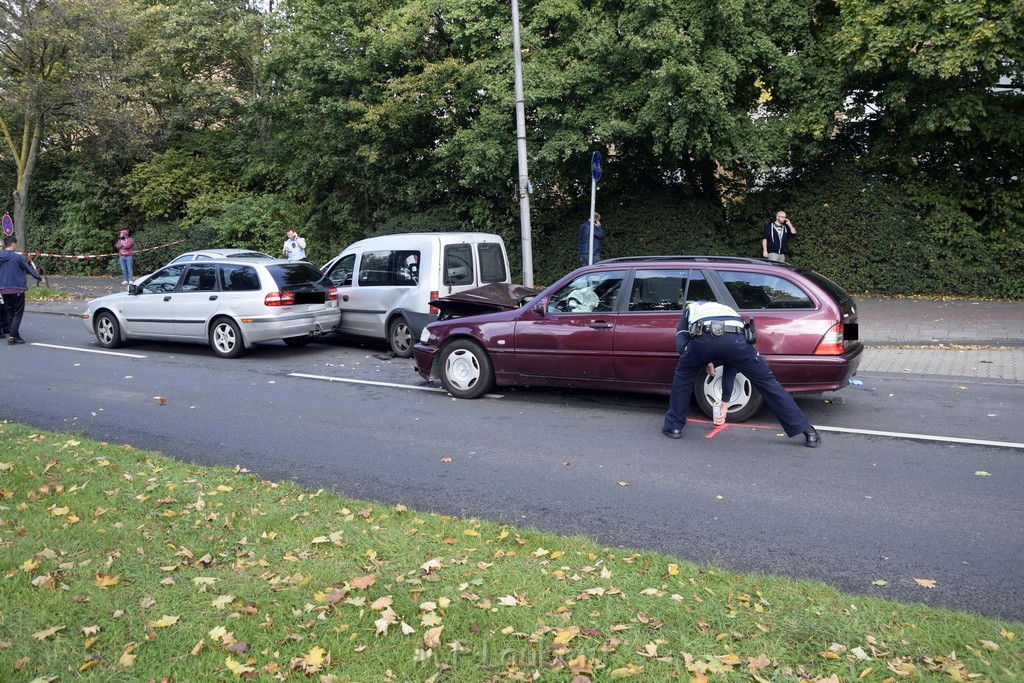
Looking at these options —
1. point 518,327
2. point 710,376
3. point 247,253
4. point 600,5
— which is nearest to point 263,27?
point 247,253

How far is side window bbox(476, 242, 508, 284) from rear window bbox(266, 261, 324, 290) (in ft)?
8.82

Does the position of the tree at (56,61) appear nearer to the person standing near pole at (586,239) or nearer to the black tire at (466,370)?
the person standing near pole at (586,239)

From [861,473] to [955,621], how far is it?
2.92 m

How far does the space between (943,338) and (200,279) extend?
457 inches

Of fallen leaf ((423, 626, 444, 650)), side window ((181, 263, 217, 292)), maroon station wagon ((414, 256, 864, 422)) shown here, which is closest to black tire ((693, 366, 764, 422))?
maroon station wagon ((414, 256, 864, 422))

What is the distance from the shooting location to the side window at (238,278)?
44.1 feet

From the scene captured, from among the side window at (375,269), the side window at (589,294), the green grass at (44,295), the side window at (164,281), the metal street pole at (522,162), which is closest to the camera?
the side window at (589,294)

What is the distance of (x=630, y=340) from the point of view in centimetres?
900

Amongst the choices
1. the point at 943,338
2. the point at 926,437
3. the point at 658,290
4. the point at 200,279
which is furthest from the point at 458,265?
the point at 926,437

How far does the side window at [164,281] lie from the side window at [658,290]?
27.6ft

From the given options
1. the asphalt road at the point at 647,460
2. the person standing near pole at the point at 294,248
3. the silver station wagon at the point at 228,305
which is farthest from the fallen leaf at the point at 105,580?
the person standing near pole at the point at 294,248

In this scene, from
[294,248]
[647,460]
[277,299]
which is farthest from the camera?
[294,248]

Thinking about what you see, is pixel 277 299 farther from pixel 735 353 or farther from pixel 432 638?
pixel 432 638

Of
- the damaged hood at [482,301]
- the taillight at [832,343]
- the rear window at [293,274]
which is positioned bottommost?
the taillight at [832,343]
